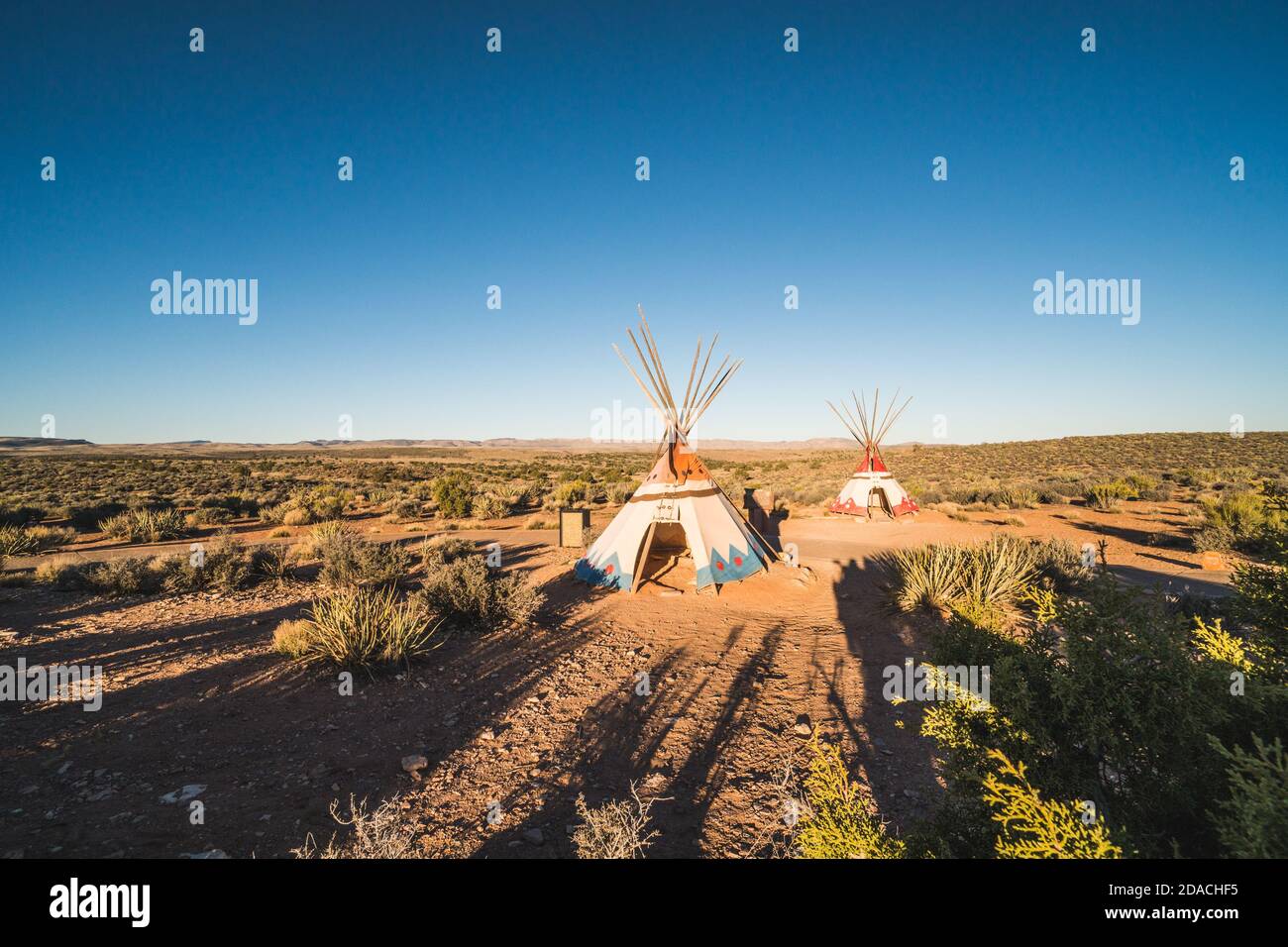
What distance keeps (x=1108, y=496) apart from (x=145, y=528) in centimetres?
2979

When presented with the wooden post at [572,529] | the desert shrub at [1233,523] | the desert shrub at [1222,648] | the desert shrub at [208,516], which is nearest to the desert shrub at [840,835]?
the desert shrub at [1222,648]

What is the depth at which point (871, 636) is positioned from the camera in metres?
A: 6.41

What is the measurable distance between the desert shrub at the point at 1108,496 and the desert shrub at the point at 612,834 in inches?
760

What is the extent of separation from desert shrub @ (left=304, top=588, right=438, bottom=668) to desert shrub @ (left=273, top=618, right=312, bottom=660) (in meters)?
0.03

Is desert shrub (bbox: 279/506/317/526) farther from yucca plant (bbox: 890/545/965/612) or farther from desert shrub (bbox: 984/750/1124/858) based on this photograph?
desert shrub (bbox: 984/750/1124/858)

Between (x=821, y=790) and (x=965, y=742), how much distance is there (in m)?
0.73

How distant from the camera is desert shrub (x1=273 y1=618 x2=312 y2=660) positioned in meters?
5.53

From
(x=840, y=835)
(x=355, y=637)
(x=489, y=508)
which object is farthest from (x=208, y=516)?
(x=840, y=835)

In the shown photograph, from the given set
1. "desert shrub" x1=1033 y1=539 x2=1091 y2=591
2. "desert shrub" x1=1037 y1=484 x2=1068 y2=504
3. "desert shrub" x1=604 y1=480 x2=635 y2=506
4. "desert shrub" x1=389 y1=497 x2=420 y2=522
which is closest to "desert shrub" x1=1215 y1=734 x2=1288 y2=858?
"desert shrub" x1=1033 y1=539 x2=1091 y2=591

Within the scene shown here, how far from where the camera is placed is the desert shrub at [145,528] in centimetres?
1362
